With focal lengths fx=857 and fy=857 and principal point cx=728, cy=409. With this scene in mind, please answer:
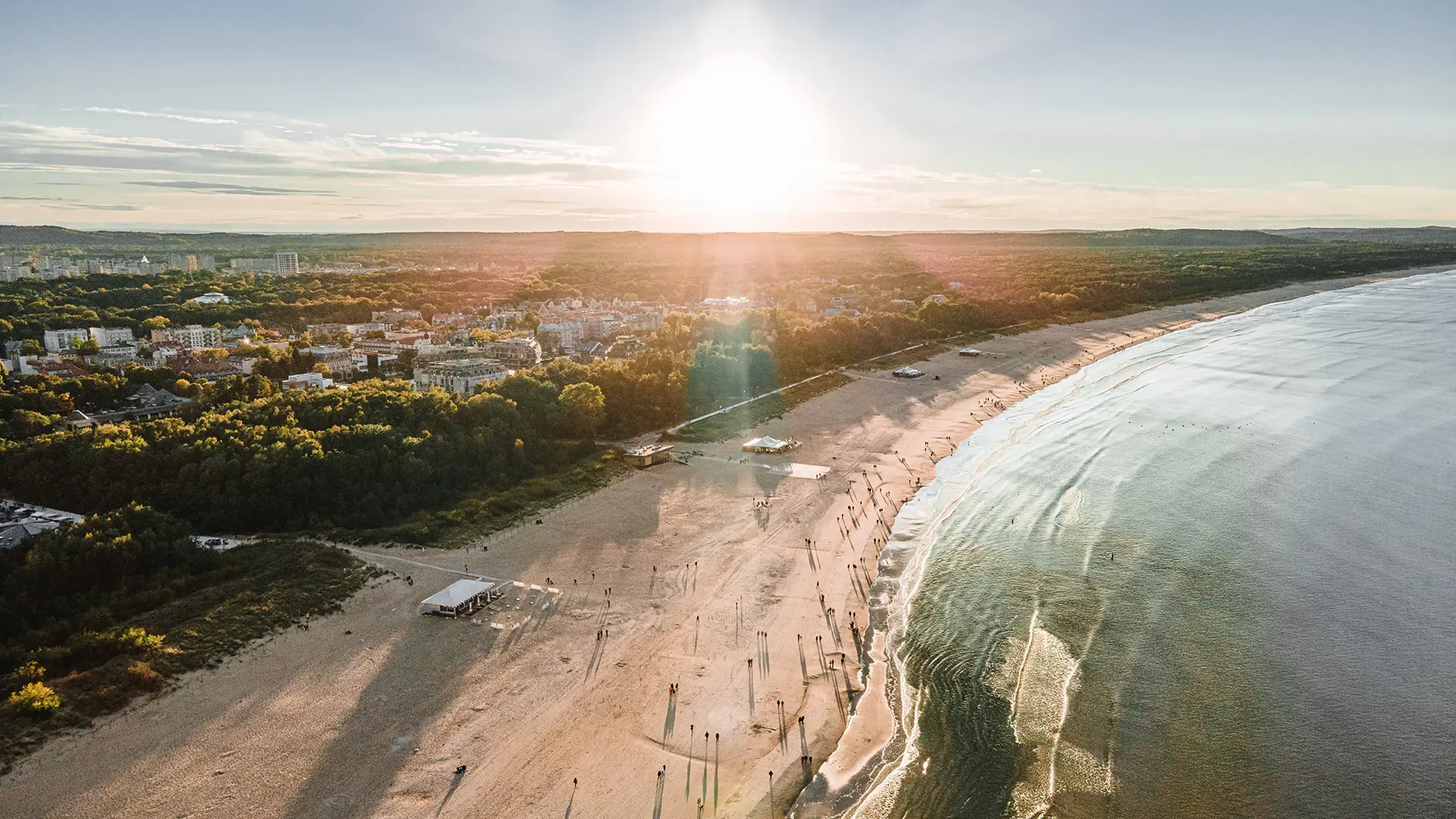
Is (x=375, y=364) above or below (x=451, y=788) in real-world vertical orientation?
above

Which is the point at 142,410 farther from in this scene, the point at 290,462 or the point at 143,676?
the point at 143,676

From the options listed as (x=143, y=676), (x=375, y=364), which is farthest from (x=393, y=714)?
(x=375, y=364)

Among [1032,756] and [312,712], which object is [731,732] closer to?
[1032,756]

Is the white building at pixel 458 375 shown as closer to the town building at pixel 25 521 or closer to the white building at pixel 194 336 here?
the town building at pixel 25 521

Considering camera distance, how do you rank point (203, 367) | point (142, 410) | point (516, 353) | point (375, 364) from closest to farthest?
point (142, 410), point (203, 367), point (375, 364), point (516, 353)

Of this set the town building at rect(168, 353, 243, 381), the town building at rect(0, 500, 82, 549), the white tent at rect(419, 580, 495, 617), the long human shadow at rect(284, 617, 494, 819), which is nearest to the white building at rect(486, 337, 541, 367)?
the town building at rect(168, 353, 243, 381)

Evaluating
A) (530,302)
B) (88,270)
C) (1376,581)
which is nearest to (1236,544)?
(1376,581)
